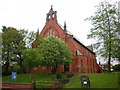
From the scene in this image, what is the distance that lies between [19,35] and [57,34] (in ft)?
36.6

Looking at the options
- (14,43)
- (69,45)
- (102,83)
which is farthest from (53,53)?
(102,83)

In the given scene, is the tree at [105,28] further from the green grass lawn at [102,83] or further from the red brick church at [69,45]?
the red brick church at [69,45]

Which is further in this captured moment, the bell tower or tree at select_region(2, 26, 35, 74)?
the bell tower

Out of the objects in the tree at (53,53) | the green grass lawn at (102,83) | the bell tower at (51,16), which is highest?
the bell tower at (51,16)

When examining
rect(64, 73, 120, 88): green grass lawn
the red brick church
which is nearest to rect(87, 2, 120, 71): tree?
rect(64, 73, 120, 88): green grass lawn

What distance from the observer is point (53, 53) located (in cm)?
2850

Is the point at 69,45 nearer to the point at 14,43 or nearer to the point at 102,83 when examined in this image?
the point at 14,43

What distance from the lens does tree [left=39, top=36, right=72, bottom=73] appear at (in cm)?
2808

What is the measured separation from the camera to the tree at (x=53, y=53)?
28.1 m

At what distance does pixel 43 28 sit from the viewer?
42.7 meters

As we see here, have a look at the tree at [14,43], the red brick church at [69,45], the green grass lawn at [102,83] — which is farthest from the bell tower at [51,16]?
the green grass lawn at [102,83]

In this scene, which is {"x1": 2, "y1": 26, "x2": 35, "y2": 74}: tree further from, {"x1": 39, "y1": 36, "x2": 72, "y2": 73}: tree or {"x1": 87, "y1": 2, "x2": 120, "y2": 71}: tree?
{"x1": 87, "y1": 2, "x2": 120, "y2": 71}: tree

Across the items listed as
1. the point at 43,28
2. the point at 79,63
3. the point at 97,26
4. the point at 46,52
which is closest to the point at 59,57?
the point at 46,52

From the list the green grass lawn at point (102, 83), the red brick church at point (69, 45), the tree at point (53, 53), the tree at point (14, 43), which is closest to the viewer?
the green grass lawn at point (102, 83)
